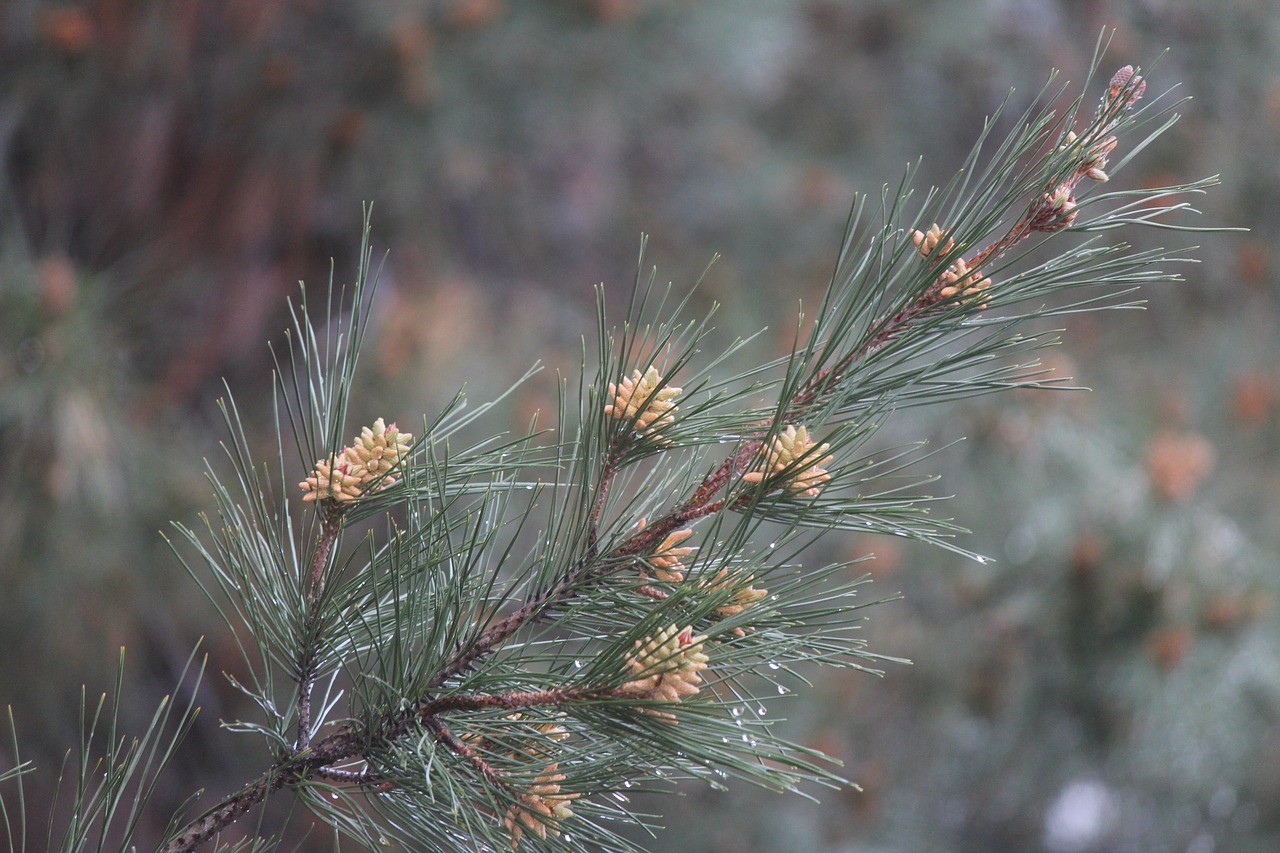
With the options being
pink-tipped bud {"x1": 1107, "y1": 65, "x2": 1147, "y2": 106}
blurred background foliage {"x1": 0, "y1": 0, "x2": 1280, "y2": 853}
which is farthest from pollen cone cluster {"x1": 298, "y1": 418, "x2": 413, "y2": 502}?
blurred background foliage {"x1": 0, "y1": 0, "x2": 1280, "y2": 853}

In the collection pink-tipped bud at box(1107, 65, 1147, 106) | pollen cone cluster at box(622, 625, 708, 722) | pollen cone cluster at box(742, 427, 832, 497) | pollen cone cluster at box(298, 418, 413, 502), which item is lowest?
pollen cone cluster at box(622, 625, 708, 722)

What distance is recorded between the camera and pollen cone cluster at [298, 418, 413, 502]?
1.42ft

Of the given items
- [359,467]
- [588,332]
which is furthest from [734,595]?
[588,332]

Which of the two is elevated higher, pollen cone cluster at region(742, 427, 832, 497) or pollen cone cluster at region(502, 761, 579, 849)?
pollen cone cluster at region(742, 427, 832, 497)

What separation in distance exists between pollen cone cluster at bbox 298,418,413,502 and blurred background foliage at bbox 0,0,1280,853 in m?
0.87

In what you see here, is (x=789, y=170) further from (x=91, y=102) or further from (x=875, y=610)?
(x=91, y=102)

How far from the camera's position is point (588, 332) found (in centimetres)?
219

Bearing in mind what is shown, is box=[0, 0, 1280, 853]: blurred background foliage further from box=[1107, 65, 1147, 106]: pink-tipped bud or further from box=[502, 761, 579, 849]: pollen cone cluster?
box=[1107, 65, 1147, 106]: pink-tipped bud

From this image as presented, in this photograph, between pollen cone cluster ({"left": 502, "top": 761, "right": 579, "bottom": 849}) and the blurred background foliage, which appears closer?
pollen cone cluster ({"left": 502, "top": 761, "right": 579, "bottom": 849})

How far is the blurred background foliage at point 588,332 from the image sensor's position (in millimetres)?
1294

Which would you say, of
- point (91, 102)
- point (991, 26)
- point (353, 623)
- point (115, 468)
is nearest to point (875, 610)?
point (991, 26)

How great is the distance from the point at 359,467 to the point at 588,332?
1.77 m

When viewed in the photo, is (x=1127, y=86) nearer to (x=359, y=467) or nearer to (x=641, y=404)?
(x=641, y=404)

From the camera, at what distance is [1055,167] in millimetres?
406
